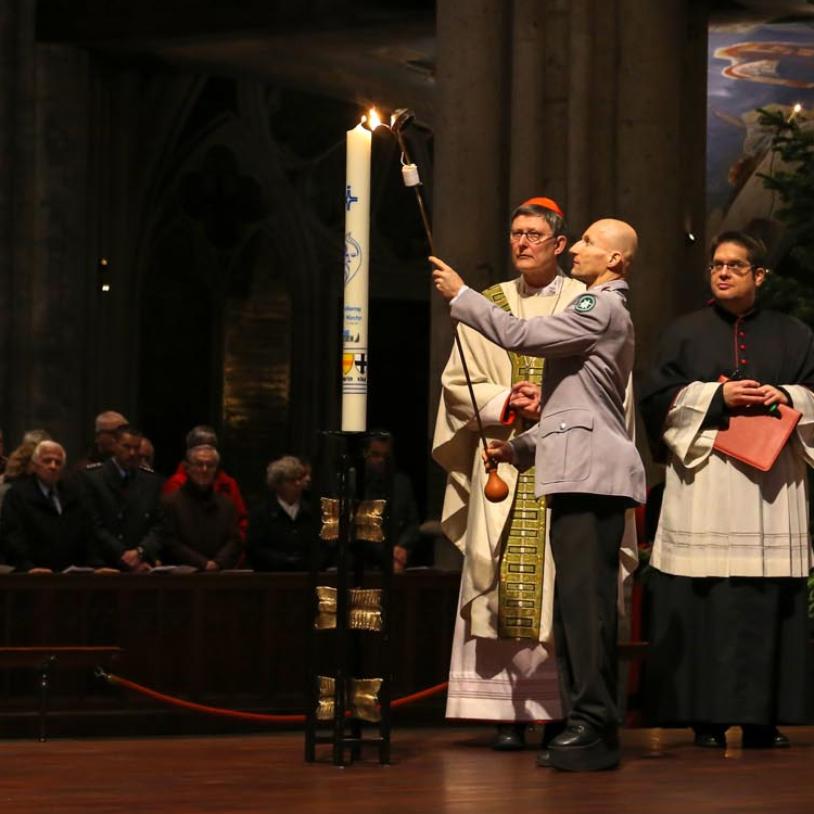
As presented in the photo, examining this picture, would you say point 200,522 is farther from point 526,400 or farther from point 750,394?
point 750,394

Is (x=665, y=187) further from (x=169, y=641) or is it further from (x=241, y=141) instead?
(x=241, y=141)

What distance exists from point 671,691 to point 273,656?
108 inches

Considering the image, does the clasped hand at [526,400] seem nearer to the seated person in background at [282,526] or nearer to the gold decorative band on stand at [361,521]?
the gold decorative band on stand at [361,521]

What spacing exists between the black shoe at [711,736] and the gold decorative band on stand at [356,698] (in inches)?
53.3

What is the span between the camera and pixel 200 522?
10258 millimetres

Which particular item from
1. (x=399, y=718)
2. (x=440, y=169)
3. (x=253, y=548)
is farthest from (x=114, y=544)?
(x=440, y=169)

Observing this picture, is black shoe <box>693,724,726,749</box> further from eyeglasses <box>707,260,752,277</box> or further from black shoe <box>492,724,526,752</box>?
eyeglasses <box>707,260,752,277</box>

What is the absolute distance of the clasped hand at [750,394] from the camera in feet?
22.3

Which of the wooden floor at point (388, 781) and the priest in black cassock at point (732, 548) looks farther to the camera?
the priest in black cassock at point (732, 548)

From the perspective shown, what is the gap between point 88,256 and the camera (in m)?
15.7

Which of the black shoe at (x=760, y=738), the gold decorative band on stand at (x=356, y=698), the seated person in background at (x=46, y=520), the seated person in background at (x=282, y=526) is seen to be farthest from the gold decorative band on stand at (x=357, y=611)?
the seated person in background at (x=282, y=526)

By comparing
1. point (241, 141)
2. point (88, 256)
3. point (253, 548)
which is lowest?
point (253, 548)

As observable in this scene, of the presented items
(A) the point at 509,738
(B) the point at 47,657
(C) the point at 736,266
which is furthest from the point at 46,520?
(C) the point at 736,266

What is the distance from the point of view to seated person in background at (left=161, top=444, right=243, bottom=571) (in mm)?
10109
